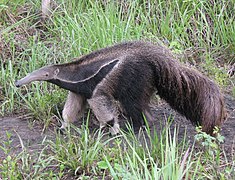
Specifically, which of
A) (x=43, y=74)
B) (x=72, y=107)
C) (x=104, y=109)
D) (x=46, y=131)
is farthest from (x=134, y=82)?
(x=46, y=131)

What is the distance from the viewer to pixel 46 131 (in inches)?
250

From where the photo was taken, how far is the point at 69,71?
20.6 ft

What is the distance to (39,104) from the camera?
655 centimetres

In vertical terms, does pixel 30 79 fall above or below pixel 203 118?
above

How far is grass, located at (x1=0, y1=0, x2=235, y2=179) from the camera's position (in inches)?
207

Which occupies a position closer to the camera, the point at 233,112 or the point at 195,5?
the point at 233,112

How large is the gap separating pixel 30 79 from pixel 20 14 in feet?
9.43

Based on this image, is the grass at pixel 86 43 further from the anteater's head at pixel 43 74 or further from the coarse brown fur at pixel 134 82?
the anteater's head at pixel 43 74

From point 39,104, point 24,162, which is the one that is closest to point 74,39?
point 39,104

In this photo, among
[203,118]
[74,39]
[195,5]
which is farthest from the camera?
[195,5]

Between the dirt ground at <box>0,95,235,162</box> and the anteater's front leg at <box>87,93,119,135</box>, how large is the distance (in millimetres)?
445

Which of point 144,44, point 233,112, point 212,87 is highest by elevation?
point 144,44

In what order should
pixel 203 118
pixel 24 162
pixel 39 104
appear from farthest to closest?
pixel 39 104, pixel 203 118, pixel 24 162

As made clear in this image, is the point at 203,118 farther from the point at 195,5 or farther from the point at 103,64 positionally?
the point at 195,5
